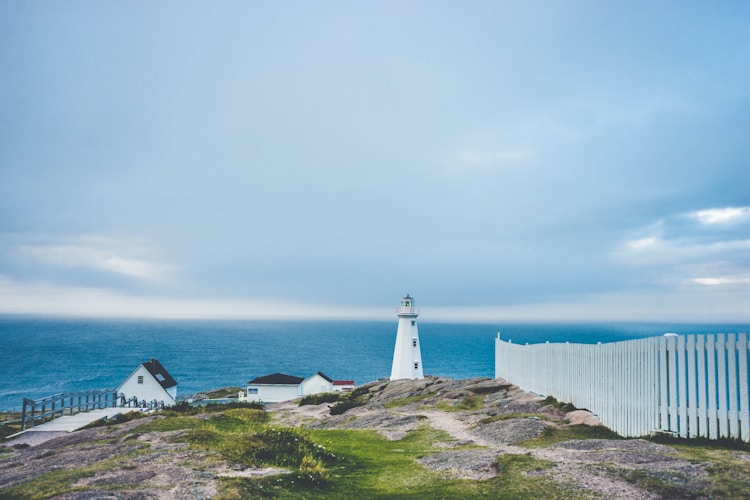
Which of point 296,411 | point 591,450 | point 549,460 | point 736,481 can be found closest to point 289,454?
point 549,460

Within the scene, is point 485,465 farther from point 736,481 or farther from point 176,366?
point 176,366

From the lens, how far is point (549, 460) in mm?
10898

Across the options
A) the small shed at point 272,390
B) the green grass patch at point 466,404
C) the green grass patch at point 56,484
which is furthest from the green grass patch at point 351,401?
the green grass patch at point 56,484

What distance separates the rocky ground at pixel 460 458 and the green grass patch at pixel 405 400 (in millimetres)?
8211

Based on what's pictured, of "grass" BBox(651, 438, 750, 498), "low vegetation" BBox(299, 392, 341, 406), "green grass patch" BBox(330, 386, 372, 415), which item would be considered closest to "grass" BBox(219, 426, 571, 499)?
"grass" BBox(651, 438, 750, 498)

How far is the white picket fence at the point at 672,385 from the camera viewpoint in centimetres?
1110

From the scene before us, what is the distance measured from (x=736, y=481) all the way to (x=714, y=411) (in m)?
3.74

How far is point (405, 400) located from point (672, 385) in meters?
21.2

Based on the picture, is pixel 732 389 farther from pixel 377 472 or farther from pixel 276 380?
pixel 276 380

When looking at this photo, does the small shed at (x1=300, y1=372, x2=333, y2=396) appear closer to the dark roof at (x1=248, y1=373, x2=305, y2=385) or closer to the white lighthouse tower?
the dark roof at (x1=248, y1=373, x2=305, y2=385)

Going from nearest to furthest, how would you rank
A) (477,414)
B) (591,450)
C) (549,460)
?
(549,460) → (591,450) → (477,414)

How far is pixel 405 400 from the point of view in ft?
104

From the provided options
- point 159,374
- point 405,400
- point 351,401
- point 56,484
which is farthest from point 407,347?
point 56,484

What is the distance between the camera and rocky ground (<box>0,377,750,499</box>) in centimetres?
887
